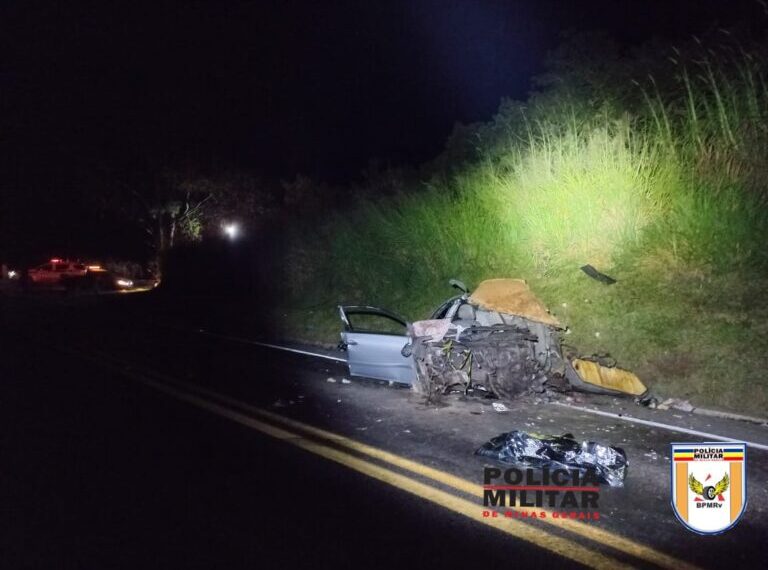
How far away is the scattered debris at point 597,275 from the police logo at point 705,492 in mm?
7293

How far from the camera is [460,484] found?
4586mm

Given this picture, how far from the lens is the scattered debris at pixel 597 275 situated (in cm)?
1088

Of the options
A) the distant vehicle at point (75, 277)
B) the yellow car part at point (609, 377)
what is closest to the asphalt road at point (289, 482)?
A: the yellow car part at point (609, 377)

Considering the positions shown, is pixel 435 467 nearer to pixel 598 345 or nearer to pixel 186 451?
pixel 186 451

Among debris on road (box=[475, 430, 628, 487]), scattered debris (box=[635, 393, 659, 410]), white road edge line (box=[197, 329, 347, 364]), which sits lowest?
debris on road (box=[475, 430, 628, 487])

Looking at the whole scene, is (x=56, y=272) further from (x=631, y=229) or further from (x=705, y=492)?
(x=705, y=492)

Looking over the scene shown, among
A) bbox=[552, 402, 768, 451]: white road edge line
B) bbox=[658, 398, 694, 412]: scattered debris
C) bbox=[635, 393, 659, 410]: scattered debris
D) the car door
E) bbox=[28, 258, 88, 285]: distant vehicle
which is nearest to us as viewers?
bbox=[552, 402, 768, 451]: white road edge line

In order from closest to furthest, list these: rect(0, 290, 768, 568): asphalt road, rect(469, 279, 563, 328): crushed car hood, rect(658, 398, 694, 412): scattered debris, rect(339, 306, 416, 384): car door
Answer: rect(0, 290, 768, 568): asphalt road
rect(658, 398, 694, 412): scattered debris
rect(469, 279, 563, 328): crushed car hood
rect(339, 306, 416, 384): car door

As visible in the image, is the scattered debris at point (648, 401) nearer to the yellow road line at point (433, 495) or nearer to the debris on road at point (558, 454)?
the debris on road at point (558, 454)

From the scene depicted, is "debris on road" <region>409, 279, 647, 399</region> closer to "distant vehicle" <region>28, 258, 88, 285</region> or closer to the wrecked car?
the wrecked car

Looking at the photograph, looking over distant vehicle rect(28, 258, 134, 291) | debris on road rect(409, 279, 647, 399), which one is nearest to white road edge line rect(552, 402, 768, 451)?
debris on road rect(409, 279, 647, 399)

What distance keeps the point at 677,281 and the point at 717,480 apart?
671cm

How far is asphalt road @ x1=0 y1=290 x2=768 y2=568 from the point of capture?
364 centimetres

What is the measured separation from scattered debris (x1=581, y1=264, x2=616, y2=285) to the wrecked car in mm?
3477
